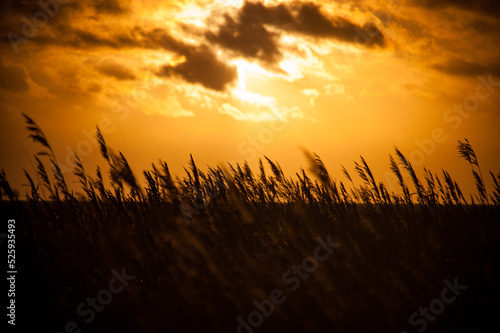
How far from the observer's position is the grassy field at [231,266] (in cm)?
416

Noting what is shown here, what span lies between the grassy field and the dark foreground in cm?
2

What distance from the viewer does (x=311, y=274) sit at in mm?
4750

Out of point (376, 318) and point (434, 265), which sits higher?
point (434, 265)

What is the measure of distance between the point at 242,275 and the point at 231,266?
217 mm

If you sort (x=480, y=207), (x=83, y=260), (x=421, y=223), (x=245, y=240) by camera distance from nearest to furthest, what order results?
1. (x=83, y=260)
2. (x=245, y=240)
3. (x=421, y=223)
4. (x=480, y=207)

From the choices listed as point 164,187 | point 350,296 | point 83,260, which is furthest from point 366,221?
point 83,260

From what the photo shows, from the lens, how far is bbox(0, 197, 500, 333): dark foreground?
13.6 feet

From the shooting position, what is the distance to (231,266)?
188 inches

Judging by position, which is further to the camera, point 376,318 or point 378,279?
point 378,279

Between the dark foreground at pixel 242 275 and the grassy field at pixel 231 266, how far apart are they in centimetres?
2

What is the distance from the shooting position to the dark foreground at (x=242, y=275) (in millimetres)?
4137

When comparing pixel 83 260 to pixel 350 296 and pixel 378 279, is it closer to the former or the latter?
pixel 350 296

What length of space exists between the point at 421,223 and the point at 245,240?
2896 mm

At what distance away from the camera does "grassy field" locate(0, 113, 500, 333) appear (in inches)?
164
